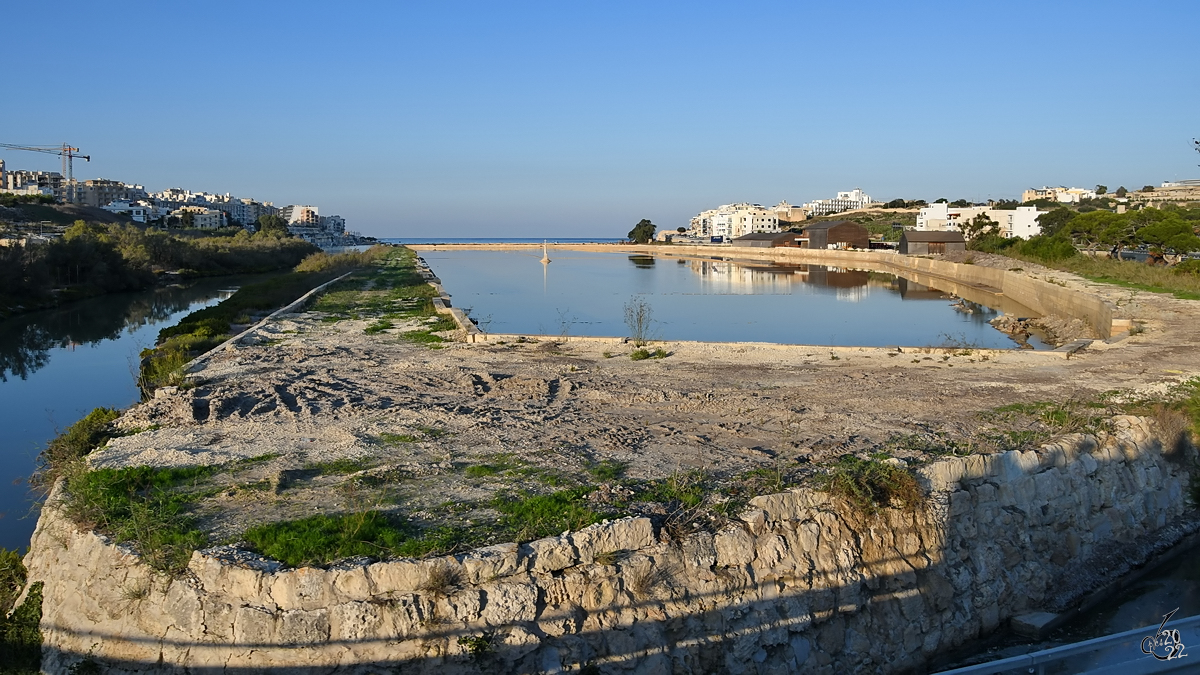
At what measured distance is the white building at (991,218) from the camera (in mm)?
69312

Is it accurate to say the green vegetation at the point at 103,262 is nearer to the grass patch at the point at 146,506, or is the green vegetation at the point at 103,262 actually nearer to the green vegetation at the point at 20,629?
the grass patch at the point at 146,506

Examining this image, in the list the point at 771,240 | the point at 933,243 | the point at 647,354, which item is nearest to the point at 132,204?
the point at 771,240

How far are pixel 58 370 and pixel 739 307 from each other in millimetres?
21392

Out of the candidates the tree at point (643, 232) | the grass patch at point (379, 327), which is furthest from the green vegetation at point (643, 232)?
the grass patch at point (379, 327)

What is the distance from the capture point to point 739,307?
31.7m

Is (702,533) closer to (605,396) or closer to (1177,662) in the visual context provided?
(1177,662)

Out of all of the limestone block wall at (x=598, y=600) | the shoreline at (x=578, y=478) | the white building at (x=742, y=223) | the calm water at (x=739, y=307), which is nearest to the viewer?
the limestone block wall at (x=598, y=600)

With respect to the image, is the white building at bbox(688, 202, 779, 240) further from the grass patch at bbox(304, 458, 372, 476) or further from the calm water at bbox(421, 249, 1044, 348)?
the grass patch at bbox(304, 458, 372, 476)

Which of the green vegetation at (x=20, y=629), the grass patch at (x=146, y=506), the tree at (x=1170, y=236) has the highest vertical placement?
the tree at (x=1170, y=236)

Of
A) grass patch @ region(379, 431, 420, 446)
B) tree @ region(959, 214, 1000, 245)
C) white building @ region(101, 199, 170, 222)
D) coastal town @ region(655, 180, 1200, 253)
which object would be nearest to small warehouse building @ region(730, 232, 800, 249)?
coastal town @ region(655, 180, 1200, 253)

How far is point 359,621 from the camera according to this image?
14.9 feet

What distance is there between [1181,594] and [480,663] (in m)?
5.98

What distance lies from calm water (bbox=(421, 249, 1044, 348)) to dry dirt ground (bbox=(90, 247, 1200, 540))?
4.77 meters

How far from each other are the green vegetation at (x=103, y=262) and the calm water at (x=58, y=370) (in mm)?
1098
